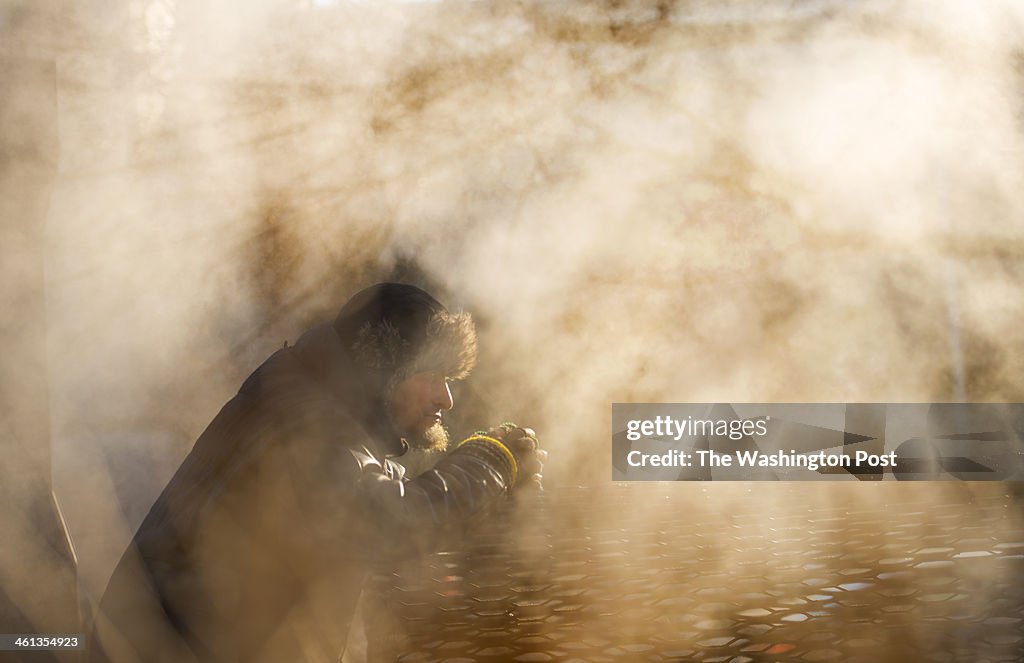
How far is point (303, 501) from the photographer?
1053mm

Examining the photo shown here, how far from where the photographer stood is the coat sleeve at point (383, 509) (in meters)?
1.04

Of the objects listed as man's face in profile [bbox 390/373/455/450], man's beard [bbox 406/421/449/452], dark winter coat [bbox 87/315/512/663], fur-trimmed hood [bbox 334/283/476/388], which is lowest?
dark winter coat [bbox 87/315/512/663]

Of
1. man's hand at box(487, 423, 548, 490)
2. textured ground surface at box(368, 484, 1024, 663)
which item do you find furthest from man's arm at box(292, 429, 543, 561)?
textured ground surface at box(368, 484, 1024, 663)

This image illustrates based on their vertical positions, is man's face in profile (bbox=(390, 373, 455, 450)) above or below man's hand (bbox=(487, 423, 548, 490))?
above

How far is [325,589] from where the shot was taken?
1.17m

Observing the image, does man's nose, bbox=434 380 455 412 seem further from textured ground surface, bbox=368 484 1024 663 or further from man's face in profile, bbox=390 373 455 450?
textured ground surface, bbox=368 484 1024 663

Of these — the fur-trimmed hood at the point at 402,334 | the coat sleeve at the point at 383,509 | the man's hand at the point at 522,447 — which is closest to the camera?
the coat sleeve at the point at 383,509

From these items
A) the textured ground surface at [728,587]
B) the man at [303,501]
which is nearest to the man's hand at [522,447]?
the man at [303,501]

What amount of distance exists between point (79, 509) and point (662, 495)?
2242mm

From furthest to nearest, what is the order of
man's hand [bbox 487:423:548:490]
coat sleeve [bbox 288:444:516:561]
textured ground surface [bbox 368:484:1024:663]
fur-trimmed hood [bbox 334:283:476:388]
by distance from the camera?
textured ground surface [bbox 368:484:1024:663] < man's hand [bbox 487:423:548:490] < fur-trimmed hood [bbox 334:283:476:388] < coat sleeve [bbox 288:444:516:561]

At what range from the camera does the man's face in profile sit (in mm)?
1223

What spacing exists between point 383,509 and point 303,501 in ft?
0.34

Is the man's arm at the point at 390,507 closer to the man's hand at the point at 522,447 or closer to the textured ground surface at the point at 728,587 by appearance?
the man's hand at the point at 522,447

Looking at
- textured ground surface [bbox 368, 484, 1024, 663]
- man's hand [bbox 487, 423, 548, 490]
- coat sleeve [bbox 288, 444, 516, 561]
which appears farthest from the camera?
textured ground surface [bbox 368, 484, 1024, 663]
